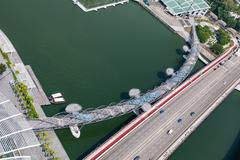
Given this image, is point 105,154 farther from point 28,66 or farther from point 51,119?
point 28,66

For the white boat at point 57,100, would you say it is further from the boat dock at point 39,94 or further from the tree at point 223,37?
the tree at point 223,37

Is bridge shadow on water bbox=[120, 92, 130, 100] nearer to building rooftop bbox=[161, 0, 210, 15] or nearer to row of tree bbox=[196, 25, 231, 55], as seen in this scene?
row of tree bbox=[196, 25, 231, 55]

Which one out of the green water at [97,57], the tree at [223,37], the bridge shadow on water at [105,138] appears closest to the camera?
the bridge shadow on water at [105,138]

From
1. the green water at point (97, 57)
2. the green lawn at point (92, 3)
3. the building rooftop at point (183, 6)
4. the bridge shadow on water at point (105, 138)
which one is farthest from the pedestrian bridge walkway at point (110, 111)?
the green lawn at point (92, 3)

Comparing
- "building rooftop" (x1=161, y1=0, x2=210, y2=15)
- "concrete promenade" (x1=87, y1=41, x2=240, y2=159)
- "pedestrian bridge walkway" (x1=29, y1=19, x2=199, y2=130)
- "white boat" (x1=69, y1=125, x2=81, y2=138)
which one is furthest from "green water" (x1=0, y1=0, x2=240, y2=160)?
"building rooftop" (x1=161, y1=0, x2=210, y2=15)

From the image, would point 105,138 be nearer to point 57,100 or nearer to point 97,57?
point 57,100

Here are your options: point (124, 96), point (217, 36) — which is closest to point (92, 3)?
point (124, 96)

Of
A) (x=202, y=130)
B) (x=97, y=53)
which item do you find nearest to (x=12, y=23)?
(x=97, y=53)
